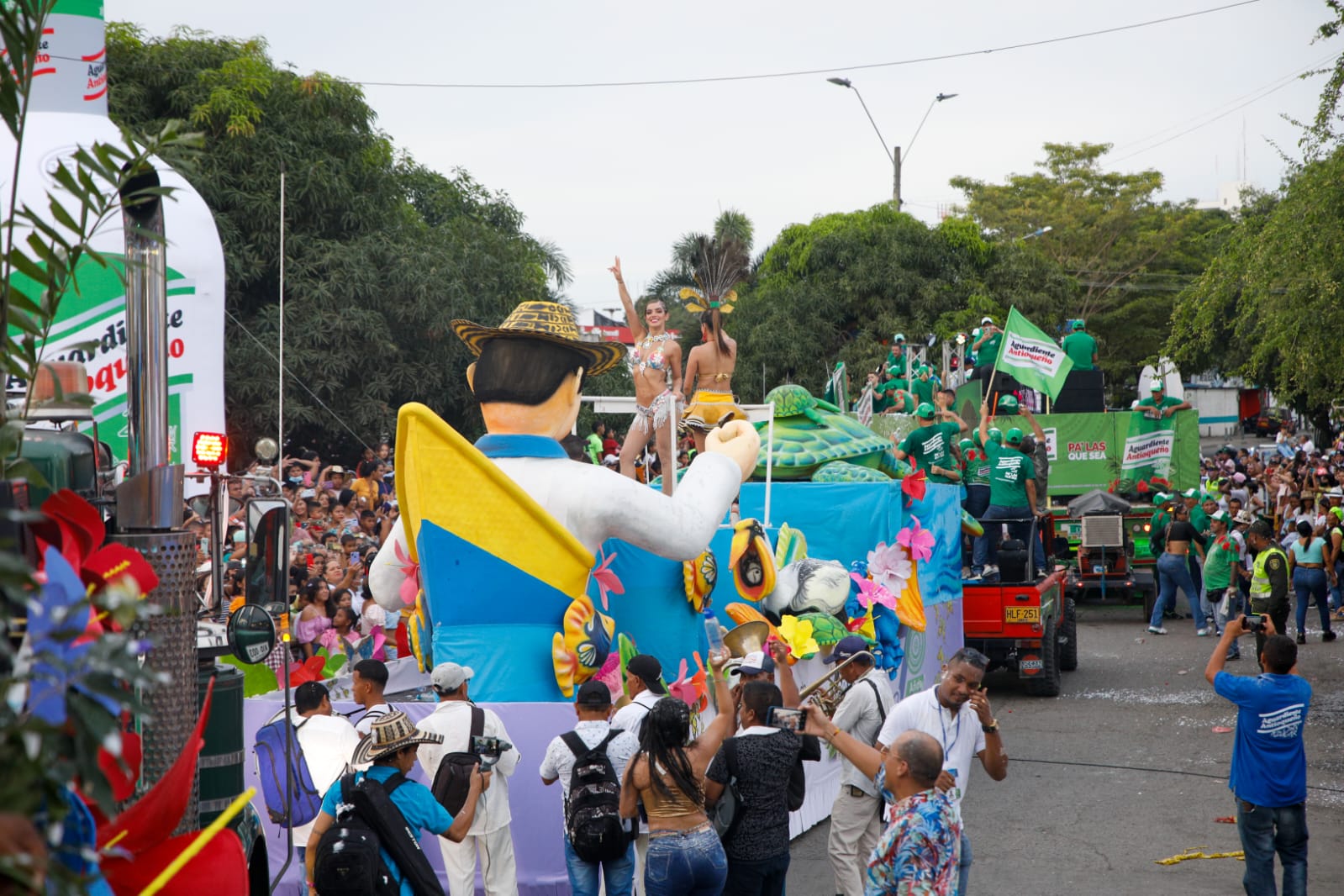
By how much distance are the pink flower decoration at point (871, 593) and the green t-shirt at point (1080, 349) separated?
14677 millimetres

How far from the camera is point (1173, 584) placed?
17.2 m

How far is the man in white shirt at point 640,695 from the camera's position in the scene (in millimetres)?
6121

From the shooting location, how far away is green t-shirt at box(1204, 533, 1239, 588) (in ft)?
54.6

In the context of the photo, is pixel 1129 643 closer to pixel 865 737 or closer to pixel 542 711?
pixel 865 737

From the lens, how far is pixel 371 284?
843 inches

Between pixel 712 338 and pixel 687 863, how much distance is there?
506 centimetres

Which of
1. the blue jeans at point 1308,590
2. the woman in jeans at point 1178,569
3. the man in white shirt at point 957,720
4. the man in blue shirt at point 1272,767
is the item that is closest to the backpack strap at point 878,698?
the man in white shirt at point 957,720

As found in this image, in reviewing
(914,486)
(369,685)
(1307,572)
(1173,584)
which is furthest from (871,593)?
(1307,572)

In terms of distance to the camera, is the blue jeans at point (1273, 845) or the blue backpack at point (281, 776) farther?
the blue jeans at point (1273, 845)

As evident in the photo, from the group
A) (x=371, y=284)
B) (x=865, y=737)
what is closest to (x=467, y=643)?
(x=865, y=737)

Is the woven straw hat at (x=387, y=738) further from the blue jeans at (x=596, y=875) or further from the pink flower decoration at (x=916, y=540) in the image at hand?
the pink flower decoration at (x=916, y=540)

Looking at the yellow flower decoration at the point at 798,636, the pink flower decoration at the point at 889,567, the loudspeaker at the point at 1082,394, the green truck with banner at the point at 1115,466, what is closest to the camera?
the yellow flower decoration at the point at 798,636

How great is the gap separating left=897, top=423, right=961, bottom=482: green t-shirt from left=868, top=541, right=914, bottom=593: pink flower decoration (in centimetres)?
354

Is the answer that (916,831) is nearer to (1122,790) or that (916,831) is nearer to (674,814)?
(674,814)
